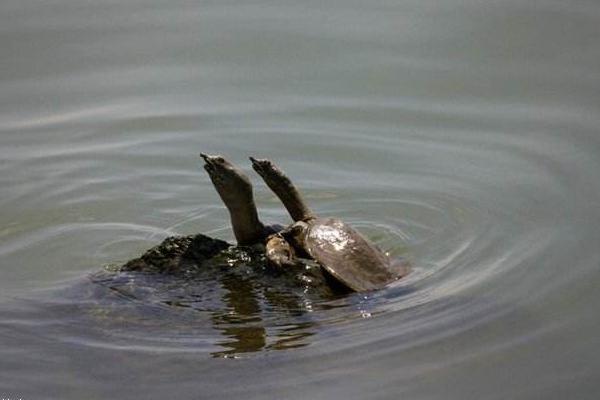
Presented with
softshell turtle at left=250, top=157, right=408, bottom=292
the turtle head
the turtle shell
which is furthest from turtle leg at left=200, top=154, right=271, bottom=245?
the turtle shell

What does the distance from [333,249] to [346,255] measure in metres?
0.07

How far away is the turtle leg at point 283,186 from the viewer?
5.30 meters

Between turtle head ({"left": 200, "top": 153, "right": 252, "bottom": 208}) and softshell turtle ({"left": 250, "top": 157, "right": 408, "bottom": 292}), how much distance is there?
0.19 m

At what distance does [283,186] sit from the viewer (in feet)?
17.6

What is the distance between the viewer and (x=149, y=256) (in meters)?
5.11

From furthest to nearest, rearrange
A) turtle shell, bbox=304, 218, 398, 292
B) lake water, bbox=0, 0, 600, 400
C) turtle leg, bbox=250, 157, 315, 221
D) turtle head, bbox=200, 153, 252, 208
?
turtle leg, bbox=250, 157, 315, 221 → turtle head, bbox=200, 153, 252, 208 → turtle shell, bbox=304, 218, 398, 292 → lake water, bbox=0, 0, 600, 400

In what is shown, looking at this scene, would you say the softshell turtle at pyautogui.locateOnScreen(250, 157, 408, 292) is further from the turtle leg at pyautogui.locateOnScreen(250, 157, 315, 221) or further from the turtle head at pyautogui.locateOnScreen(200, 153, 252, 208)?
the turtle head at pyautogui.locateOnScreen(200, 153, 252, 208)

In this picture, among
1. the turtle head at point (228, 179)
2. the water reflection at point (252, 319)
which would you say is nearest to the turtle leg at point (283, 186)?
the turtle head at point (228, 179)

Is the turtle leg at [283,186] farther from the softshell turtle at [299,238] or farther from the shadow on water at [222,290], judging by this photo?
the shadow on water at [222,290]

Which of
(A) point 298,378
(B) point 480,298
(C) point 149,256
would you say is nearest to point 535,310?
(B) point 480,298

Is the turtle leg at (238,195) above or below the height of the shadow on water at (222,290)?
above

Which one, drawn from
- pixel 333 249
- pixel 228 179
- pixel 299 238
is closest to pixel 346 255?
pixel 333 249

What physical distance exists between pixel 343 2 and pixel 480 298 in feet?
13.6

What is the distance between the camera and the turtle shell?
4984mm
